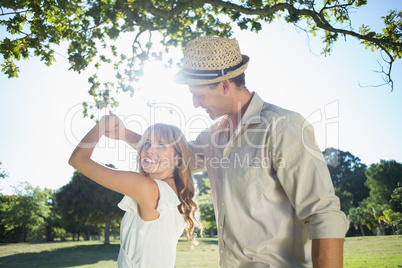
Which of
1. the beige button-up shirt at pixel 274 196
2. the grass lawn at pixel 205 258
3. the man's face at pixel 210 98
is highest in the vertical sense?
the man's face at pixel 210 98

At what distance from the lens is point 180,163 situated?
319 cm

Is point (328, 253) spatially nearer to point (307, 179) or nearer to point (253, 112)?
point (307, 179)

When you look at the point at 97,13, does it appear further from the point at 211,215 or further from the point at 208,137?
the point at 211,215

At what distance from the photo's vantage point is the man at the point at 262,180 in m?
1.87

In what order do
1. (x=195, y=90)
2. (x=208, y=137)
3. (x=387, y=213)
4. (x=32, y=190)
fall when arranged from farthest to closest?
(x=32, y=190), (x=387, y=213), (x=208, y=137), (x=195, y=90)

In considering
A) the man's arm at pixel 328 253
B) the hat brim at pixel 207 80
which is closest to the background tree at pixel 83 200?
the hat brim at pixel 207 80

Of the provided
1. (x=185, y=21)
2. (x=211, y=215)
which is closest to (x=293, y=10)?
(x=185, y=21)

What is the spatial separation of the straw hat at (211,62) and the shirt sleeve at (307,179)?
648 millimetres

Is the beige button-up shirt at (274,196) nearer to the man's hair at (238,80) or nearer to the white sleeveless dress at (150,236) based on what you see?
the man's hair at (238,80)

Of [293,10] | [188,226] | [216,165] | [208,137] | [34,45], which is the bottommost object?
[188,226]

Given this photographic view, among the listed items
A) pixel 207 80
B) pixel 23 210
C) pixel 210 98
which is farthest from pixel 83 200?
pixel 207 80

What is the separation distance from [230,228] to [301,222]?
1.49ft

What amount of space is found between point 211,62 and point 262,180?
3.12ft

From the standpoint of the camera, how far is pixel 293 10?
7129 millimetres
